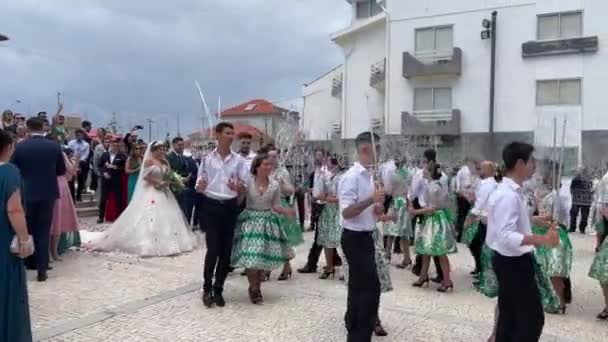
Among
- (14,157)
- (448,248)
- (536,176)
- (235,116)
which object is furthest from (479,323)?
(235,116)

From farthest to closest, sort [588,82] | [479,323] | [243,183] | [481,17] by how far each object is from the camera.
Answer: [481,17], [588,82], [243,183], [479,323]

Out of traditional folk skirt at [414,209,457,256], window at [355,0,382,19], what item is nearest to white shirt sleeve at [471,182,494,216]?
traditional folk skirt at [414,209,457,256]

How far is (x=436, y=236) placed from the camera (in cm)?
748

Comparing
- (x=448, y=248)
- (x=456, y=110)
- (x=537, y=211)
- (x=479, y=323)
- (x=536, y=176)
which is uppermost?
(x=456, y=110)

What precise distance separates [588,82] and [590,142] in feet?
7.93

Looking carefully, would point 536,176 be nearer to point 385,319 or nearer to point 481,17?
point 385,319

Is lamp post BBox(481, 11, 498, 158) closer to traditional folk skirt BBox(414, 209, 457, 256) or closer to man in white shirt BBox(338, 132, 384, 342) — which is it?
traditional folk skirt BBox(414, 209, 457, 256)

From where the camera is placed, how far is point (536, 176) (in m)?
6.83

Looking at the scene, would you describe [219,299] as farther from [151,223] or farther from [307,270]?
[151,223]

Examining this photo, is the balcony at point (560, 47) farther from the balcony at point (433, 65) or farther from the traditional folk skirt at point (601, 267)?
the traditional folk skirt at point (601, 267)

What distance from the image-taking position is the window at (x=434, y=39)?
26359 mm

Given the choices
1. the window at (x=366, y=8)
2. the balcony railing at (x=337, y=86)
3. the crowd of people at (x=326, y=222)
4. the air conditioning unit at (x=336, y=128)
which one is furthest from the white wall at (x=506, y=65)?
the crowd of people at (x=326, y=222)

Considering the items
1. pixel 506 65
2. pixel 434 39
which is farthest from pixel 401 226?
pixel 434 39

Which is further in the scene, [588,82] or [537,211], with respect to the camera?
[588,82]
